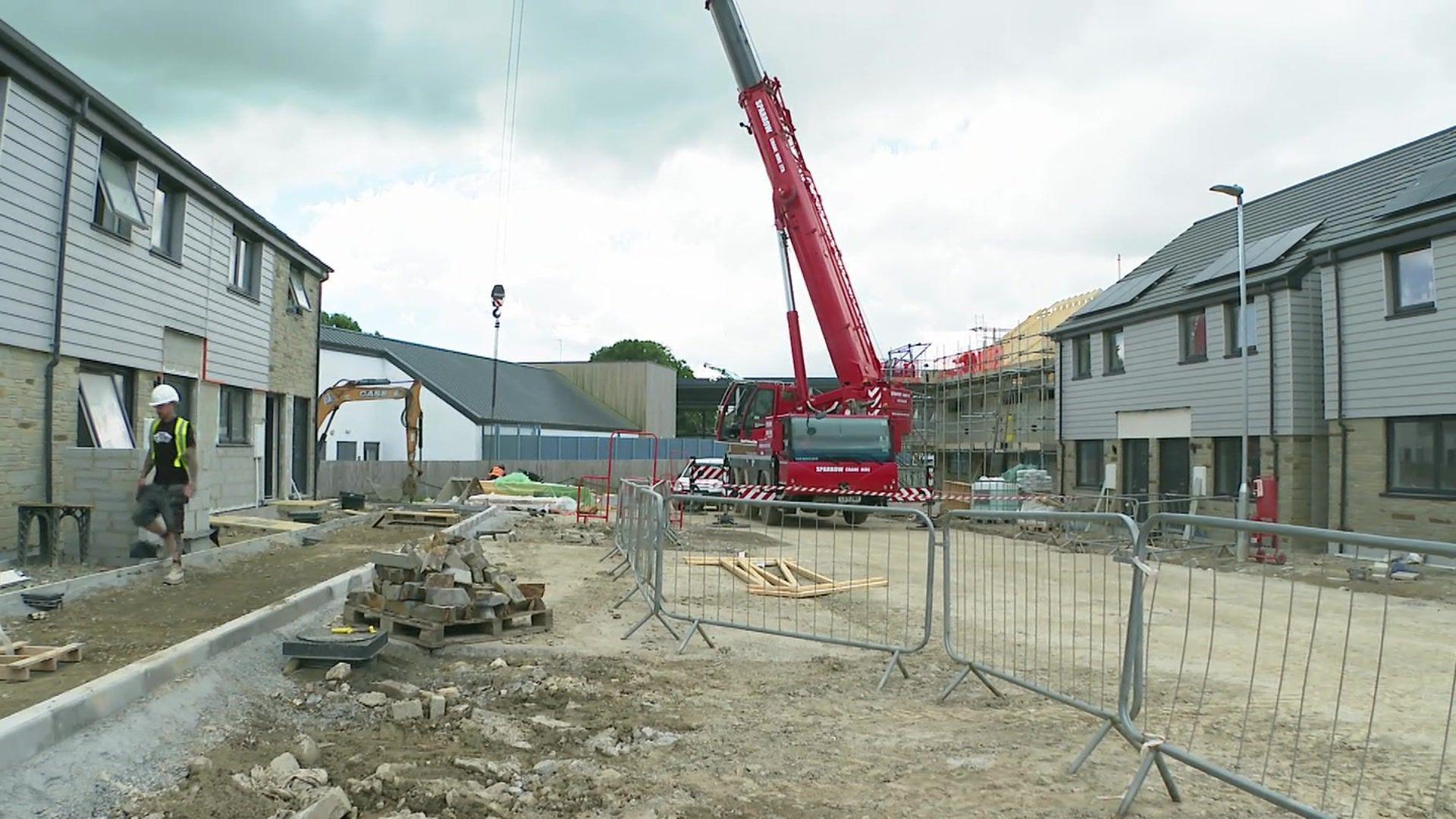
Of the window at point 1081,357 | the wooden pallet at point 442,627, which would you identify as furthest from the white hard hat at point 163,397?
the window at point 1081,357

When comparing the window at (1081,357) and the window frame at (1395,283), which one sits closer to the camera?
the window frame at (1395,283)

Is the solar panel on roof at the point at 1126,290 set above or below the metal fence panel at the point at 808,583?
above

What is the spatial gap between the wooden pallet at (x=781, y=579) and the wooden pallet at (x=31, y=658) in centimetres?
611

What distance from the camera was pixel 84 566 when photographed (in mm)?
9477

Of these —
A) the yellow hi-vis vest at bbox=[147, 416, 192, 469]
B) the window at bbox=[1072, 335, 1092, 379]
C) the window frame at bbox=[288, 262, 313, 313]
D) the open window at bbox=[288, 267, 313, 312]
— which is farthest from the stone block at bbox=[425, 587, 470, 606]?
the window at bbox=[1072, 335, 1092, 379]

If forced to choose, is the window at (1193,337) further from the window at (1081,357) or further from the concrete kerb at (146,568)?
the concrete kerb at (146,568)

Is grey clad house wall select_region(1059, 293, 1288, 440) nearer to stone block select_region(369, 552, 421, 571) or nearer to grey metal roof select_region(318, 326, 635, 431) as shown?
stone block select_region(369, 552, 421, 571)

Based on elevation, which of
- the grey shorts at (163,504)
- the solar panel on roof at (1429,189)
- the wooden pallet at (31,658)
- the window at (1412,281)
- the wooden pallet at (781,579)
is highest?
the solar panel on roof at (1429,189)

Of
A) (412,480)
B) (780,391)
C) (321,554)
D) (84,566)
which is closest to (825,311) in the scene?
(780,391)

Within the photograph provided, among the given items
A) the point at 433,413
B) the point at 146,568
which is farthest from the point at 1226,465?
the point at 433,413

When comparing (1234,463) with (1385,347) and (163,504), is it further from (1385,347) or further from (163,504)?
(163,504)

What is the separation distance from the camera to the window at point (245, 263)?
54.1ft

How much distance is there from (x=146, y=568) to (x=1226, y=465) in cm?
1948

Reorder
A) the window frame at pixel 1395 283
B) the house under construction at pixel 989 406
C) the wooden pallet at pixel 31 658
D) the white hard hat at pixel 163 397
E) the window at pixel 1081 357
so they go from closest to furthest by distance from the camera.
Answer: the wooden pallet at pixel 31 658
the white hard hat at pixel 163 397
the window frame at pixel 1395 283
the window at pixel 1081 357
the house under construction at pixel 989 406
